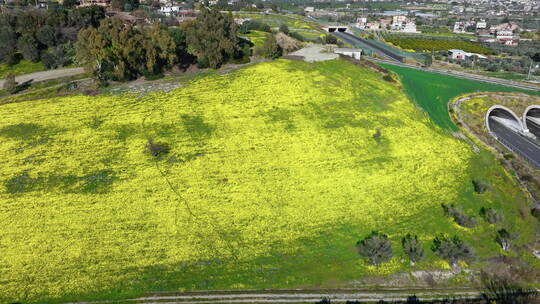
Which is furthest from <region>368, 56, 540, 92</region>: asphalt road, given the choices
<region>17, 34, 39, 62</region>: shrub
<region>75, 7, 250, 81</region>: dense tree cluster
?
<region>17, 34, 39, 62</region>: shrub

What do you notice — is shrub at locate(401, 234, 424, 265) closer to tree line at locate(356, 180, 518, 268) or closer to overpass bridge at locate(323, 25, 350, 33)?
tree line at locate(356, 180, 518, 268)

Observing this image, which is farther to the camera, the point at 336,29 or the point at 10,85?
the point at 336,29

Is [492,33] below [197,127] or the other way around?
the other way around

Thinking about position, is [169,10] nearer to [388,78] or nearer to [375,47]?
[375,47]

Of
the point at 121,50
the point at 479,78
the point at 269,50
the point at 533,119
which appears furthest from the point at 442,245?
the point at 121,50

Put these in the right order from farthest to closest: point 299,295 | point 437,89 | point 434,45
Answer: point 434,45, point 437,89, point 299,295

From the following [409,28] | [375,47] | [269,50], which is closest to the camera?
[269,50]

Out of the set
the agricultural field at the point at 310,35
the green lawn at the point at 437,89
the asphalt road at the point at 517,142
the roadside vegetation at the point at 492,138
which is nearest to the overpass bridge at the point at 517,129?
the asphalt road at the point at 517,142
